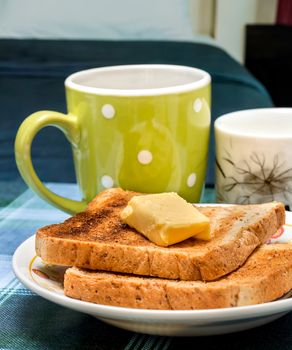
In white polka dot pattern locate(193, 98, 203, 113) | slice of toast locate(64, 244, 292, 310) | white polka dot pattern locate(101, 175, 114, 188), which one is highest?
white polka dot pattern locate(193, 98, 203, 113)

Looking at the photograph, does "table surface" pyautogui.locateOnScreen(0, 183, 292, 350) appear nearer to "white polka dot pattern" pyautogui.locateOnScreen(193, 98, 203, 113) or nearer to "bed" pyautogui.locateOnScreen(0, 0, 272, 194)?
"white polka dot pattern" pyautogui.locateOnScreen(193, 98, 203, 113)

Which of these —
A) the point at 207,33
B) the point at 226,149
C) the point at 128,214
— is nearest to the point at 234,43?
the point at 207,33

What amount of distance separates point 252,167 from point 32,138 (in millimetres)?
253

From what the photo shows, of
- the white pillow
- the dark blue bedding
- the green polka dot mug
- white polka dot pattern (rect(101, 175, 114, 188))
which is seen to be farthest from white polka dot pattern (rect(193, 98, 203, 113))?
the white pillow

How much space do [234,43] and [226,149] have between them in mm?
2366

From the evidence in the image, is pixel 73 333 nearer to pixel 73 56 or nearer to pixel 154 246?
pixel 154 246

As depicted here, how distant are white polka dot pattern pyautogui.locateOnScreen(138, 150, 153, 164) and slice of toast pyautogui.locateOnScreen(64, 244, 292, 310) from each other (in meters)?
0.21

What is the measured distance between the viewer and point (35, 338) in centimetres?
51

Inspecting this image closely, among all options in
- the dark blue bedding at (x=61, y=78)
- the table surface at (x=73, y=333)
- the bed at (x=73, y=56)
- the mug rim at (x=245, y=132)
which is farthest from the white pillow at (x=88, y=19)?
the table surface at (x=73, y=333)

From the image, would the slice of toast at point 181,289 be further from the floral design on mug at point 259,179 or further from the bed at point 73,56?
the bed at point 73,56

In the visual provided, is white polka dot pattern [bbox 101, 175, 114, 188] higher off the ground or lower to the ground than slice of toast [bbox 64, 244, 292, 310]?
lower

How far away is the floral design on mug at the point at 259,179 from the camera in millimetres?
695

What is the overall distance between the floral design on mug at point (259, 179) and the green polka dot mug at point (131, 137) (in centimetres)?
5

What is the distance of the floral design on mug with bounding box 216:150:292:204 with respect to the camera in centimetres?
69
